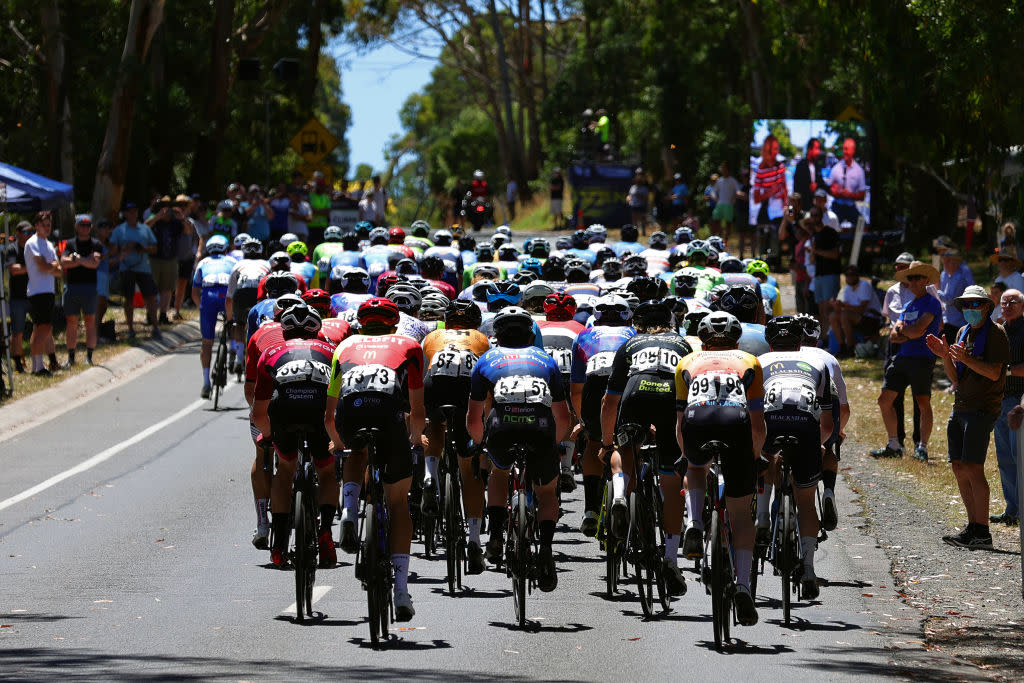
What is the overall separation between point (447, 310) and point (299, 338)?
7.00 ft

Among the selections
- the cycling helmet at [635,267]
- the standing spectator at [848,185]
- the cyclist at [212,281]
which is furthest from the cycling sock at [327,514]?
the standing spectator at [848,185]

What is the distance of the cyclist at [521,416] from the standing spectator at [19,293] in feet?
44.4

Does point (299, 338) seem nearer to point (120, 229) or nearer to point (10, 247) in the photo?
point (10, 247)

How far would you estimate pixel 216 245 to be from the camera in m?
22.1

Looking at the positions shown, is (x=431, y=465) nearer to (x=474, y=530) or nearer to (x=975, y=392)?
(x=474, y=530)

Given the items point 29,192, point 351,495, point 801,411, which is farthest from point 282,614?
point 29,192

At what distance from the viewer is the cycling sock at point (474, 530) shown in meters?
12.6

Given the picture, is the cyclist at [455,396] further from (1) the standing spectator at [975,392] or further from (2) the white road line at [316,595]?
(1) the standing spectator at [975,392]

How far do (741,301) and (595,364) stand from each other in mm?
1218

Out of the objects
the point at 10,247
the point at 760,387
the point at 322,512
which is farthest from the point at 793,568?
the point at 10,247

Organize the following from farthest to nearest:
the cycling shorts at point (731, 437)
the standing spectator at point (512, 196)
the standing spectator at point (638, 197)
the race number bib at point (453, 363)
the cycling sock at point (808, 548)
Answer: the standing spectator at point (512, 196) < the standing spectator at point (638, 197) < the race number bib at point (453, 363) < the cycling sock at point (808, 548) < the cycling shorts at point (731, 437)

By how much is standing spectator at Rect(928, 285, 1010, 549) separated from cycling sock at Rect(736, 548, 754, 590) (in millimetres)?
4159

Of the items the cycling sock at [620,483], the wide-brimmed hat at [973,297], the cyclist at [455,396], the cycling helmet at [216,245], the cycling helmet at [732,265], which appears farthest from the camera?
the cycling helmet at [216,245]

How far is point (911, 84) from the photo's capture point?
80.4 feet
